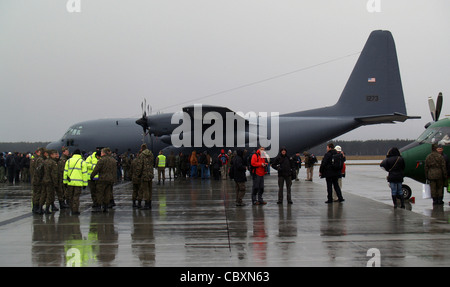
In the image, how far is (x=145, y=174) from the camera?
11.4m

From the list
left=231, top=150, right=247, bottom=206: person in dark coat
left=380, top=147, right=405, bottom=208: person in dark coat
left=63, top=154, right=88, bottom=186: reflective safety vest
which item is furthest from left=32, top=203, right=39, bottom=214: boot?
left=380, top=147, right=405, bottom=208: person in dark coat

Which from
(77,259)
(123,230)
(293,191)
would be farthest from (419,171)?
(77,259)

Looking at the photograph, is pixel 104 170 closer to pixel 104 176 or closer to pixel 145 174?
pixel 104 176

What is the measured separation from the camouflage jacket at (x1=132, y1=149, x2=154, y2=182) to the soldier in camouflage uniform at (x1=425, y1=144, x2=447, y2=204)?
23.7 ft

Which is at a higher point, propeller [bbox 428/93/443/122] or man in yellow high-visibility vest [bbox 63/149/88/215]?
propeller [bbox 428/93/443/122]

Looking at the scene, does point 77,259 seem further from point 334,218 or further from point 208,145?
point 208,145

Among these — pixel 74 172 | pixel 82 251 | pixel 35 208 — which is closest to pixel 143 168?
pixel 74 172

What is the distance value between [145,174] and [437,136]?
841 centimetres

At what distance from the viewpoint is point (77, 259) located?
6.10 meters

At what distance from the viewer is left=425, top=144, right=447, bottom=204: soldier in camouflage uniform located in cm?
1107

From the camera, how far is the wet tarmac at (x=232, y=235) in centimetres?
601

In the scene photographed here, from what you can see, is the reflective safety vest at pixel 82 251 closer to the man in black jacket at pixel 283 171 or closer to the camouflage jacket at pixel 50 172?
the camouflage jacket at pixel 50 172

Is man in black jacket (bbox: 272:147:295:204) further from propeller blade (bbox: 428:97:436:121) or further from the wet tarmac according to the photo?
propeller blade (bbox: 428:97:436:121)
